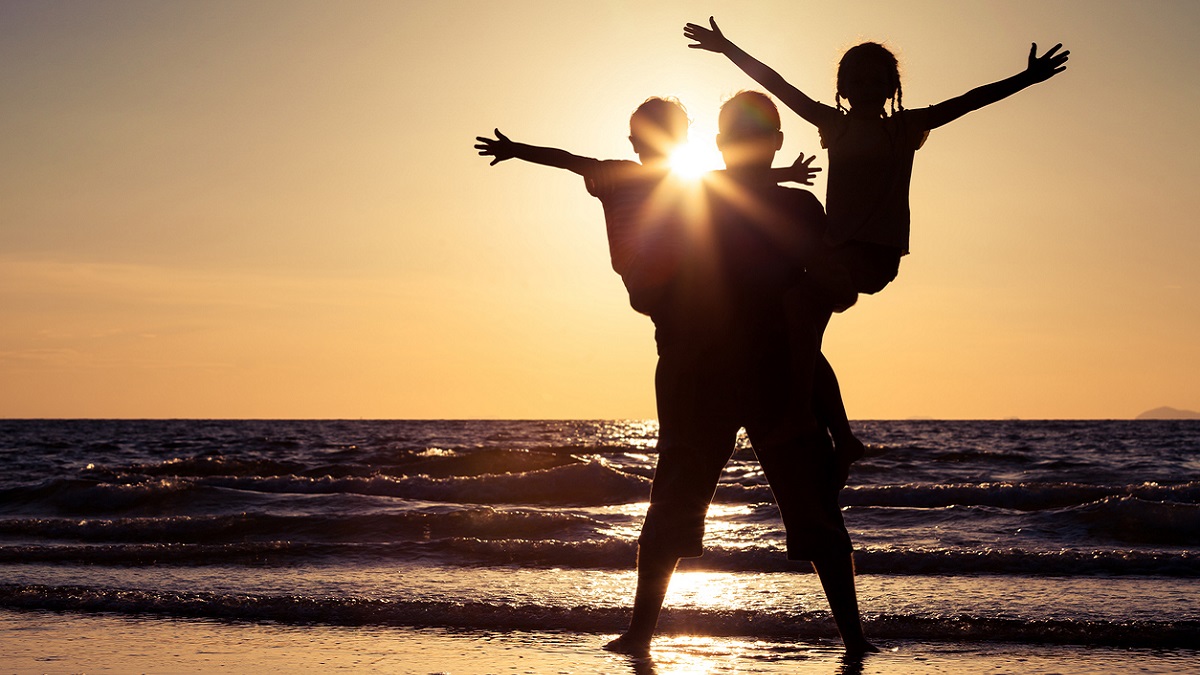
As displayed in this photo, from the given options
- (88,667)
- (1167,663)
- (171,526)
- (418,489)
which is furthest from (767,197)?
(418,489)

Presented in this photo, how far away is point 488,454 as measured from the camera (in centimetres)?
2680

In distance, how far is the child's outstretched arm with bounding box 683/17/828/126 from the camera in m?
4.13

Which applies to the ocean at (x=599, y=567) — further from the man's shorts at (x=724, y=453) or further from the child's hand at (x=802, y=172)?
the child's hand at (x=802, y=172)

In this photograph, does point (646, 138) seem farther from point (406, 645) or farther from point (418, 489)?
point (418, 489)

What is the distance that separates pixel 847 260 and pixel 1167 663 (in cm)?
233

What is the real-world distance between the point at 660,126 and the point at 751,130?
13.6 inches

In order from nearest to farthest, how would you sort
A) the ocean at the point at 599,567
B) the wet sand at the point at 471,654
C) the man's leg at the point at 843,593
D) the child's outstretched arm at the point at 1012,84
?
the child's outstretched arm at the point at 1012,84, the man's leg at the point at 843,593, the wet sand at the point at 471,654, the ocean at the point at 599,567

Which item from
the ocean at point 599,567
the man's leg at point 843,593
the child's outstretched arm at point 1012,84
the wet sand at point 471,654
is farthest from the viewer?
the ocean at point 599,567

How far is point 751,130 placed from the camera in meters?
4.22

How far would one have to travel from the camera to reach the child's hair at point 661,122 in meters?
4.22

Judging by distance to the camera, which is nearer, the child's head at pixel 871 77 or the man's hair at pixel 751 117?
the child's head at pixel 871 77

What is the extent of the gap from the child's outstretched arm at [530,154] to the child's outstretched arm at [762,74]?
0.64m

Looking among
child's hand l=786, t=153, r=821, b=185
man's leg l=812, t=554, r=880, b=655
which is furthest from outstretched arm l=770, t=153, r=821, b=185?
man's leg l=812, t=554, r=880, b=655

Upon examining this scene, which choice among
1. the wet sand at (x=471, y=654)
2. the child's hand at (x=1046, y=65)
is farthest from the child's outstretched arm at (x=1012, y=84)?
the wet sand at (x=471, y=654)
